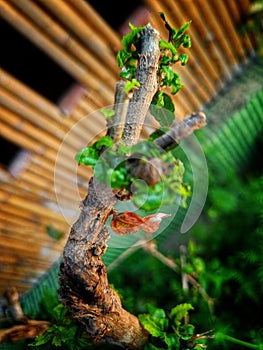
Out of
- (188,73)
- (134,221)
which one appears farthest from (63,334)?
(188,73)

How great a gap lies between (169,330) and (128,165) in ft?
2.62

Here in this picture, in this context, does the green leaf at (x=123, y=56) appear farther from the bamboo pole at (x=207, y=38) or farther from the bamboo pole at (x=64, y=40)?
the bamboo pole at (x=207, y=38)

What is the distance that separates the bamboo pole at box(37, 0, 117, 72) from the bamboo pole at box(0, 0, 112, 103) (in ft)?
0.38

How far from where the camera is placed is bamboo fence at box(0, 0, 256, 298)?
1.69 meters

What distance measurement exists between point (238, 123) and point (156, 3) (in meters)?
1.34

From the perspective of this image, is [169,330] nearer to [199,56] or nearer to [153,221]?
[153,221]

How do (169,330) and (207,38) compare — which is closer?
(169,330)

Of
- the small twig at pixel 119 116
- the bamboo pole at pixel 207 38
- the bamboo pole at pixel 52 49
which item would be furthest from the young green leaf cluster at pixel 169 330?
the bamboo pole at pixel 207 38

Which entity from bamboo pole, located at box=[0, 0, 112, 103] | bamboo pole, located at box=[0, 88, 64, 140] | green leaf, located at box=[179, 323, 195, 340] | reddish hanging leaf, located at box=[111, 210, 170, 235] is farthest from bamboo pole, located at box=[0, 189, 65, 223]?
reddish hanging leaf, located at box=[111, 210, 170, 235]

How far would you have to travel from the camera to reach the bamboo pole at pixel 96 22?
170 cm

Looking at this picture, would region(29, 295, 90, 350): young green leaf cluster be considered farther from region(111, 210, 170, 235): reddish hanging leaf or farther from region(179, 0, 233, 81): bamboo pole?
region(179, 0, 233, 81): bamboo pole

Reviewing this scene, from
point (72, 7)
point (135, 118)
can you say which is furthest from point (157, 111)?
point (72, 7)

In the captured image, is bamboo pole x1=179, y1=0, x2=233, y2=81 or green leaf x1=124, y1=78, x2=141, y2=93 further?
bamboo pole x1=179, y1=0, x2=233, y2=81

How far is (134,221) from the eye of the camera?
73 centimetres
